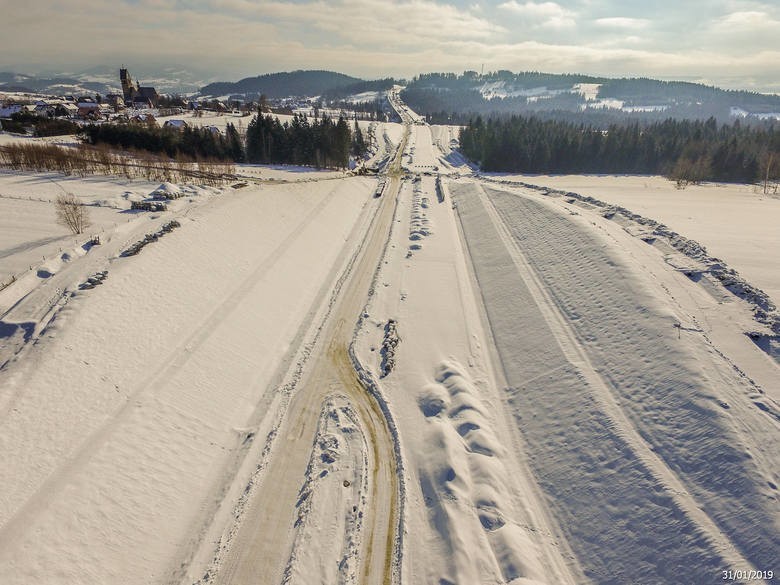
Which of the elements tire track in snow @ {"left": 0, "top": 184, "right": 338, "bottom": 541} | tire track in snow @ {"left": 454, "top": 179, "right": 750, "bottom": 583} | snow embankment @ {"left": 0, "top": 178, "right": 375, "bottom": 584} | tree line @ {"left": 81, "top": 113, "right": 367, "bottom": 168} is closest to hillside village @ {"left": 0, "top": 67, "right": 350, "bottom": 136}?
tree line @ {"left": 81, "top": 113, "right": 367, "bottom": 168}

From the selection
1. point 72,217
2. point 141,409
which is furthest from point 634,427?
point 72,217

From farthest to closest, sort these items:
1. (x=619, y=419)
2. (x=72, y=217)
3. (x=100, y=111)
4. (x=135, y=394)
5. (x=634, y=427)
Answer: (x=100, y=111), (x=72, y=217), (x=135, y=394), (x=619, y=419), (x=634, y=427)

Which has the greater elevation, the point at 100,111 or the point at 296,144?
the point at 100,111

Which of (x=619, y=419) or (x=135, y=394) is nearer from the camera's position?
(x=619, y=419)

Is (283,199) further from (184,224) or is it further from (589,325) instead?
(589,325)

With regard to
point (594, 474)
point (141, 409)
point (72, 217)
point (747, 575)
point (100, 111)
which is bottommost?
point (594, 474)

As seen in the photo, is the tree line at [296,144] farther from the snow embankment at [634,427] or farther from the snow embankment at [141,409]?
the snow embankment at [634,427]

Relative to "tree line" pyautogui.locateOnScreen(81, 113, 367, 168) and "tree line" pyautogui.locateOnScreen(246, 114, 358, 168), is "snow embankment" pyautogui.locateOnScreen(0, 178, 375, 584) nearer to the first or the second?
"tree line" pyautogui.locateOnScreen(81, 113, 367, 168)

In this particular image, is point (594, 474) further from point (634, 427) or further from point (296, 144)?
point (296, 144)

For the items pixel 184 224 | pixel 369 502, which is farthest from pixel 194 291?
pixel 369 502
